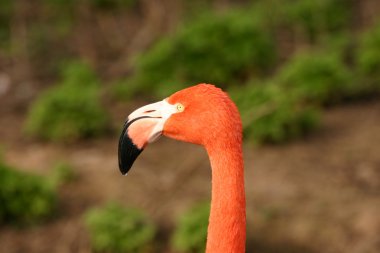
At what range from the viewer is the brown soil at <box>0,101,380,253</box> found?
602 centimetres

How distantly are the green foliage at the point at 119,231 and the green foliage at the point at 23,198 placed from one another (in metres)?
0.72

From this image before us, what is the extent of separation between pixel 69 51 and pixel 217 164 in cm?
1006

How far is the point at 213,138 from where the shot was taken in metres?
3.08

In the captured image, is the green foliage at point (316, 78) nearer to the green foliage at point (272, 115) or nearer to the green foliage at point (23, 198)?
the green foliage at point (272, 115)

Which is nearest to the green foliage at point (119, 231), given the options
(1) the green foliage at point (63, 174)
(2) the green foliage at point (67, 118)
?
(1) the green foliage at point (63, 174)

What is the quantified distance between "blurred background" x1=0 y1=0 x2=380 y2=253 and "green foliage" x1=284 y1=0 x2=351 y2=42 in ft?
0.08

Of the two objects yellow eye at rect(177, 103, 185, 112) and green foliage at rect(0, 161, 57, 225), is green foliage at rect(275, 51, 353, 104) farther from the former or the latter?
yellow eye at rect(177, 103, 185, 112)

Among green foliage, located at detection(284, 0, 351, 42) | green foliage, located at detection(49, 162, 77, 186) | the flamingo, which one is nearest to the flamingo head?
the flamingo

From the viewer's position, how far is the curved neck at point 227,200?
3047mm

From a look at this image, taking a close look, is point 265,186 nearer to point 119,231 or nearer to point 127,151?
point 119,231

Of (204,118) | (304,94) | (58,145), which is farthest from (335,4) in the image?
(204,118)

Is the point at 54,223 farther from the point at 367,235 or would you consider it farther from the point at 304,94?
the point at 304,94

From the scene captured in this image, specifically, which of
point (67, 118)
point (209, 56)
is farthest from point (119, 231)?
point (209, 56)

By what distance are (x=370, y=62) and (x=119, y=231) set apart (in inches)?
190
